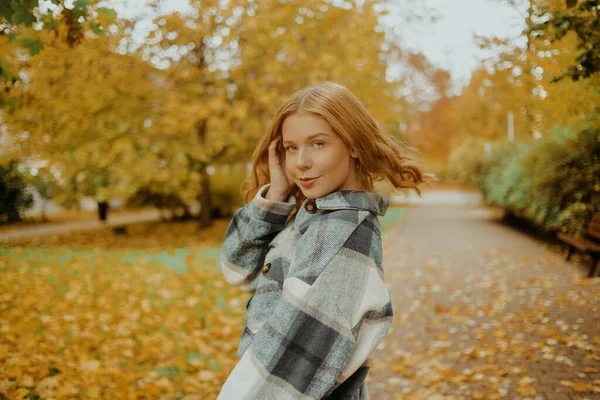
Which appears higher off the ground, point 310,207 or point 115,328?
point 310,207

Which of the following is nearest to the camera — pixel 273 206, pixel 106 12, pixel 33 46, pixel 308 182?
pixel 308 182

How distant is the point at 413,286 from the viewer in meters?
7.46

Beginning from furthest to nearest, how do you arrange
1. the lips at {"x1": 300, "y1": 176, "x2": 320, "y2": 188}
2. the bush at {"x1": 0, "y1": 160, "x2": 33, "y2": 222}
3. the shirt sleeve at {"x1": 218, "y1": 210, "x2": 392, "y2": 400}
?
the bush at {"x1": 0, "y1": 160, "x2": 33, "y2": 222}
the lips at {"x1": 300, "y1": 176, "x2": 320, "y2": 188}
the shirt sleeve at {"x1": 218, "y1": 210, "x2": 392, "y2": 400}

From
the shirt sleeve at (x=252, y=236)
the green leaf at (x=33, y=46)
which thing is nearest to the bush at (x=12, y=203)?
the green leaf at (x=33, y=46)

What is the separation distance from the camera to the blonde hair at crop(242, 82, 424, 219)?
4.56 feet

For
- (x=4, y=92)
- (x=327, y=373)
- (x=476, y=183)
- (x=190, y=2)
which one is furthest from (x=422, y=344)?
(x=476, y=183)

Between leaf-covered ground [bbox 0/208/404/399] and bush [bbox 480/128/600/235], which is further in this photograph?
bush [bbox 480/128/600/235]

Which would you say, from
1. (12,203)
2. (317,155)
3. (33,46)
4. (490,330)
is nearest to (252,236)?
(317,155)

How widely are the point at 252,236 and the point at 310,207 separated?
0.27 meters

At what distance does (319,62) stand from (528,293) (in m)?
6.47

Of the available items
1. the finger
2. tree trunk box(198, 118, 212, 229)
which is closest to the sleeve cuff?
the finger

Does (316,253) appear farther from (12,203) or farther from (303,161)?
(12,203)

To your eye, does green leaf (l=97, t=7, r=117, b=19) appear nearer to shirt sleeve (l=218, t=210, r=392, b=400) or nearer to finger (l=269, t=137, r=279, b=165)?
finger (l=269, t=137, r=279, b=165)

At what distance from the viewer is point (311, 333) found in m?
1.14
